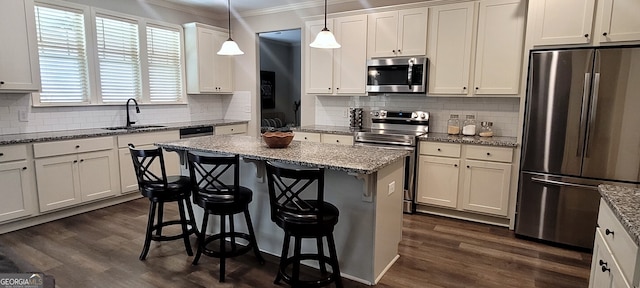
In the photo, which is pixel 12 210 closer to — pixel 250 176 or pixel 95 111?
pixel 95 111

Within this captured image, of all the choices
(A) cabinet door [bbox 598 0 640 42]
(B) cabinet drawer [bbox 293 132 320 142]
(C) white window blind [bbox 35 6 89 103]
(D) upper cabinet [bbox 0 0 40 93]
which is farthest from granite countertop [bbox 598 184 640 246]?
(C) white window blind [bbox 35 6 89 103]

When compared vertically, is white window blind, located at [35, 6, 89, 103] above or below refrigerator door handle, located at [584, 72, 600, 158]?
above

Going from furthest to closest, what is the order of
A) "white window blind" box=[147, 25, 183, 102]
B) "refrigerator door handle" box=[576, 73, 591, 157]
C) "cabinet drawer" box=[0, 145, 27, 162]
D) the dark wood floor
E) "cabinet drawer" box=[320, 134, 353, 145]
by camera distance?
1. "white window blind" box=[147, 25, 183, 102]
2. "cabinet drawer" box=[320, 134, 353, 145]
3. "cabinet drawer" box=[0, 145, 27, 162]
4. "refrigerator door handle" box=[576, 73, 591, 157]
5. the dark wood floor

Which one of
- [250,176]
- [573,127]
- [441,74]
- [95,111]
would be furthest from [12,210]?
[573,127]

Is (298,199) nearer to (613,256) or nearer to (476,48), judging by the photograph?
(613,256)

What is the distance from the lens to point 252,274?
2.70 meters

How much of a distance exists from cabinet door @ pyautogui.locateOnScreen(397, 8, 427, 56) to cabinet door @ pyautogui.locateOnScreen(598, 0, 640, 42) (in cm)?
164

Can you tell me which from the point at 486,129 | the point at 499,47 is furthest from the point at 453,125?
the point at 499,47

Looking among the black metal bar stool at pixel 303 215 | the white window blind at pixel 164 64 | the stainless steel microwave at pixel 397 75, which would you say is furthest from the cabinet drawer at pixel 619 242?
the white window blind at pixel 164 64

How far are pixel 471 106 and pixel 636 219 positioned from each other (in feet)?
9.83

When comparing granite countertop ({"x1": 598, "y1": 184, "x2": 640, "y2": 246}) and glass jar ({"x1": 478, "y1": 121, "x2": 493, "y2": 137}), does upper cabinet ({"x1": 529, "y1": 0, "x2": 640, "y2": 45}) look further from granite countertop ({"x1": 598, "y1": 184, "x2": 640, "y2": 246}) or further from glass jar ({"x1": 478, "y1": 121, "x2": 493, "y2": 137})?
granite countertop ({"x1": 598, "y1": 184, "x2": 640, "y2": 246})

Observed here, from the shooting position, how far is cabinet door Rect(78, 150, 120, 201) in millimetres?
3994

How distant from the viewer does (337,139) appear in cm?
457

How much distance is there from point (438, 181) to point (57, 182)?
4.07 meters
